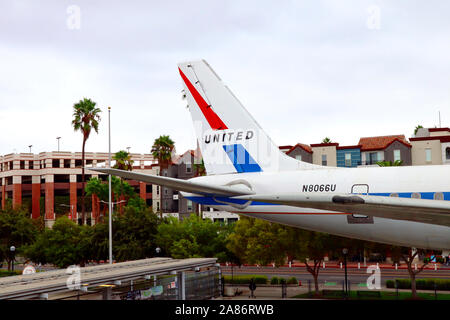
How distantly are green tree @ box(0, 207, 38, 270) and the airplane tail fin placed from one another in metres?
50.7

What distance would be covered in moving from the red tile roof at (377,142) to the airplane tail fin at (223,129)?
56.7 m

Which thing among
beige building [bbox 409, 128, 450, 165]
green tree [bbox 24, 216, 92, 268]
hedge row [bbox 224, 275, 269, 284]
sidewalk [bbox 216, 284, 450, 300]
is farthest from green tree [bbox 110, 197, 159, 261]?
beige building [bbox 409, 128, 450, 165]

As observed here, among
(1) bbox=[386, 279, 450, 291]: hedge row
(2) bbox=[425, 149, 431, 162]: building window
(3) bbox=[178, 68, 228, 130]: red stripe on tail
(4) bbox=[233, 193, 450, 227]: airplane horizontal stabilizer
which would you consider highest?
(2) bbox=[425, 149, 431, 162]: building window

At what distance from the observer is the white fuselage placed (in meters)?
17.8

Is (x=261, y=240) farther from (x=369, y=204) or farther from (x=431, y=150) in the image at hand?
(x=431, y=150)

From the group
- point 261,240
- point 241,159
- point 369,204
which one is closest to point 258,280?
point 261,240

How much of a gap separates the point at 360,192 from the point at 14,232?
2351 inches

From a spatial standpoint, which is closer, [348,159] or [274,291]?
[274,291]

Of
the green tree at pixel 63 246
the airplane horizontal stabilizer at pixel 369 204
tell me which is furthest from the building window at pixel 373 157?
the airplane horizontal stabilizer at pixel 369 204

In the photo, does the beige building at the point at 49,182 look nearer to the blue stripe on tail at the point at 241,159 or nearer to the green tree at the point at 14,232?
the green tree at the point at 14,232

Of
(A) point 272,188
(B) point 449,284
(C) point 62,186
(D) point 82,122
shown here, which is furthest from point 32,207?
(A) point 272,188

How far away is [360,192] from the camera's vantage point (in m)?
18.6

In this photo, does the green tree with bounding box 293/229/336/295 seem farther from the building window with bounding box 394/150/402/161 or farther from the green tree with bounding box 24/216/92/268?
the building window with bounding box 394/150/402/161

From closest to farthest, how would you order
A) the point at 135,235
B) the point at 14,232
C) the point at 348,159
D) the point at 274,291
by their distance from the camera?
1. the point at 274,291
2. the point at 135,235
3. the point at 14,232
4. the point at 348,159
